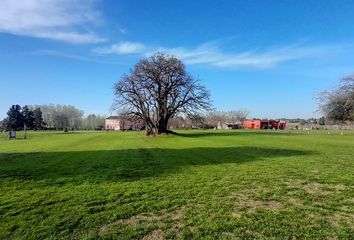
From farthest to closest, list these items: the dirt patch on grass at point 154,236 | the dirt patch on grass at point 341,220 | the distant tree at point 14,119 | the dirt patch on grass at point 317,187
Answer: the distant tree at point 14,119 < the dirt patch on grass at point 317,187 < the dirt patch on grass at point 341,220 < the dirt patch on grass at point 154,236

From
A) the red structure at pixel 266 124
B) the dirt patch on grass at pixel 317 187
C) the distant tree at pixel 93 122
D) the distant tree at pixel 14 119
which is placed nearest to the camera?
the dirt patch on grass at pixel 317 187

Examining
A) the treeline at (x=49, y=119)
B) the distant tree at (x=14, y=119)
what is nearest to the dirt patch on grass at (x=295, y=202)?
the treeline at (x=49, y=119)

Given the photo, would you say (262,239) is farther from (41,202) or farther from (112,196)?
(41,202)

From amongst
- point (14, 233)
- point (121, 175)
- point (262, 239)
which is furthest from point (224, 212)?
point (121, 175)

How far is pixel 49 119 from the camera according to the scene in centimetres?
14425

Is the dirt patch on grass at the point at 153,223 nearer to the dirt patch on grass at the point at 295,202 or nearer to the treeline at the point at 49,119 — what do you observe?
the dirt patch on grass at the point at 295,202

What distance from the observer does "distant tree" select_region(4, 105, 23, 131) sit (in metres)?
104

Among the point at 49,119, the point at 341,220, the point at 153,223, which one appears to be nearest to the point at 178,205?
the point at 153,223

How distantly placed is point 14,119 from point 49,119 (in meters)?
39.6

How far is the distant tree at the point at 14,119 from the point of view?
104312 mm

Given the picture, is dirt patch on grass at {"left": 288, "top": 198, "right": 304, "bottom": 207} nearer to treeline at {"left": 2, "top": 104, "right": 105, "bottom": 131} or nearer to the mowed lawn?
the mowed lawn

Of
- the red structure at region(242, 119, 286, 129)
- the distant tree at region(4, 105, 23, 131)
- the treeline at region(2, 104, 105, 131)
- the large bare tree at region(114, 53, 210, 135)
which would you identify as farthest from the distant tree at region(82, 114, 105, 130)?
→ the large bare tree at region(114, 53, 210, 135)

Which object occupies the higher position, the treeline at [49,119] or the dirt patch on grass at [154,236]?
the treeline at [49,119]

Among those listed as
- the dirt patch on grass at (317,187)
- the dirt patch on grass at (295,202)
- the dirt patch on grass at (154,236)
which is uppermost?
the dirt patch on grass at (317,187)
